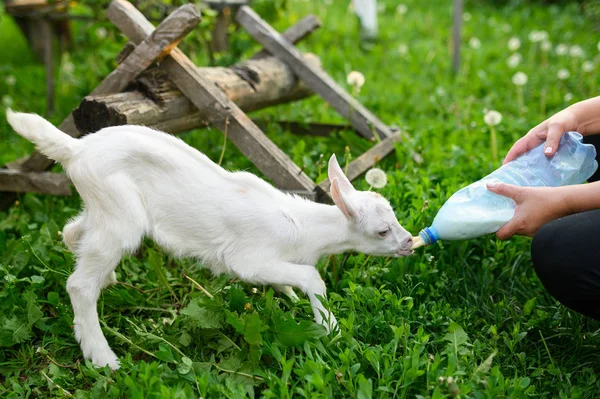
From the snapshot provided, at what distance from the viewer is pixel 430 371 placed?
2494 mm

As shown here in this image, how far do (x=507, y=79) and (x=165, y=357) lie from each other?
476cm

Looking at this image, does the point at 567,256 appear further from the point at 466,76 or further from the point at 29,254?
the point at 466,76

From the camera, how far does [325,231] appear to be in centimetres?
282

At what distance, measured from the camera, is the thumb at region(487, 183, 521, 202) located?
2.74m

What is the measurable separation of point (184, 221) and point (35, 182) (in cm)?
143

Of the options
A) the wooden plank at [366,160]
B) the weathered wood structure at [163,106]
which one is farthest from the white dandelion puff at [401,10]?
the weathered wood structure at [163,106]

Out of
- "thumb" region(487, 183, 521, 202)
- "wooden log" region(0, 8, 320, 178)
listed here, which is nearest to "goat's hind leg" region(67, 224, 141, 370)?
"wooden log" region(0, 8, 320, 178)

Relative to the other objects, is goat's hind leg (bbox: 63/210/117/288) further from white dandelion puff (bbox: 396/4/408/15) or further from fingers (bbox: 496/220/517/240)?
white dandelion puff (bbox: 396/4/408/15)

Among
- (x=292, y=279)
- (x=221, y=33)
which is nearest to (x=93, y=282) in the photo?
(x=292, y=279)

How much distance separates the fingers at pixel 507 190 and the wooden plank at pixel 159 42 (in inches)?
65.9

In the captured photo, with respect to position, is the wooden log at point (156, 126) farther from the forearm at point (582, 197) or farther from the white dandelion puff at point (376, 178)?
the forearm at point (582, 197)

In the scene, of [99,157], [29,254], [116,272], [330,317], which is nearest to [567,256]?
[330,317]

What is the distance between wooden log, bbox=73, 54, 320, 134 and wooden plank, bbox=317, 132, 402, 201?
0.78 m

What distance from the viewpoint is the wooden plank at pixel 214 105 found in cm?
348
